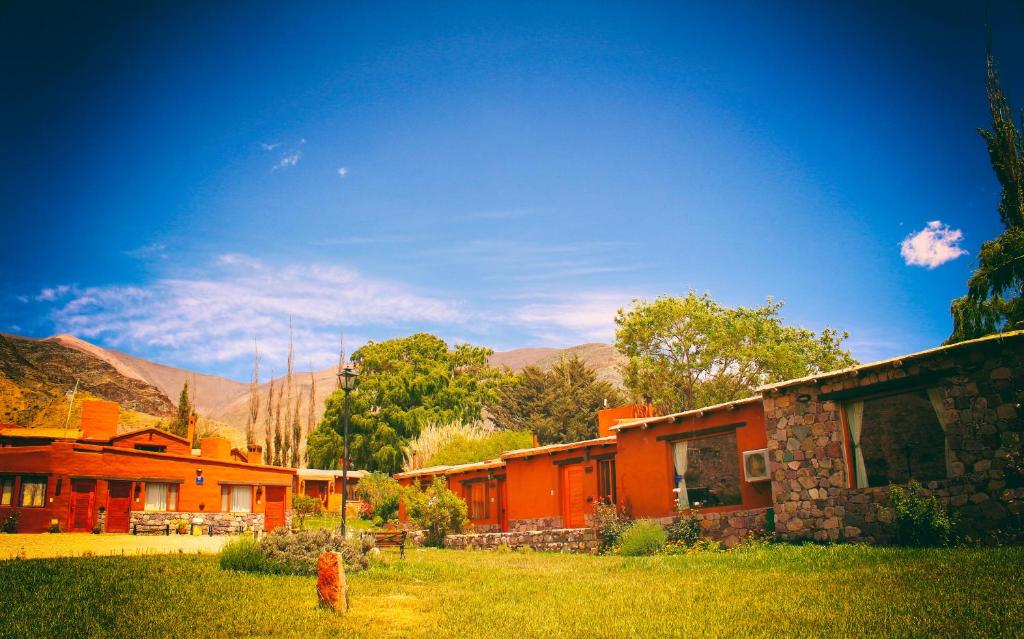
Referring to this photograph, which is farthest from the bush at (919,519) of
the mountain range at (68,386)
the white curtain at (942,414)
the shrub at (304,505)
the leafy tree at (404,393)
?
the leafy tree at (404,393)

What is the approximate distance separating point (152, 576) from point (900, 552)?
13.3 meters

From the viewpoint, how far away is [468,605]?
35.9ft

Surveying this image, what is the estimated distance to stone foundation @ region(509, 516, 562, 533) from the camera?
85.3 ft

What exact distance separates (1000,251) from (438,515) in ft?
69.2

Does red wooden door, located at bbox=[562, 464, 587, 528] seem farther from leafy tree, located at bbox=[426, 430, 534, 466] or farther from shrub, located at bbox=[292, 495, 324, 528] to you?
shrub, located at bbox=[292, 495, 324, 528]

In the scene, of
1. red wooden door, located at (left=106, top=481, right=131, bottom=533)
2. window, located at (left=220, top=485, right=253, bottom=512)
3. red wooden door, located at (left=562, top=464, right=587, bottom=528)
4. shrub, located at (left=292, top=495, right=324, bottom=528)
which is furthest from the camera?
shrub, located at (left=292, top=495, right=324, bottom=528)

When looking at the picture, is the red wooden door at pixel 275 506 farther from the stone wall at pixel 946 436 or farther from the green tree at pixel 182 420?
the stone wall at pixel 946 436

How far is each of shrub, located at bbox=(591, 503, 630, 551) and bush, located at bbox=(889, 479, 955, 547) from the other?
8.25 m

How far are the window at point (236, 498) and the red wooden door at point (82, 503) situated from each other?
7229mm

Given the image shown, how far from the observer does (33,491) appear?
29.1m

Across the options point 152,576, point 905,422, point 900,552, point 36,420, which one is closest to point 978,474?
point 900,552

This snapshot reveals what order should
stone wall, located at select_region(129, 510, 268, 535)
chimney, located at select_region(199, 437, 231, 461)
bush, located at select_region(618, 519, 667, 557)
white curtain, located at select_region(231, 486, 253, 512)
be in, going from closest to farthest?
bush, located at select_region(618, 519, 667, 557) < stone wall, located at select_region(129, 510, 268, 535) < white curtain, located at select_region(231, 486, 253, 512) < chimney, located at select_region(199, 437, 231, 461)

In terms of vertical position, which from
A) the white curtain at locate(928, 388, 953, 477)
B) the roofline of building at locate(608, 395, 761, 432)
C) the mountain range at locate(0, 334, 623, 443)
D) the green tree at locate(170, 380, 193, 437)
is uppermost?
the mountain range at locate(0, 334, 623, 443)

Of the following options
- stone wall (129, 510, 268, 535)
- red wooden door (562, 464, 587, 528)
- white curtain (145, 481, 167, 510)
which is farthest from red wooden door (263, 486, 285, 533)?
red wooden door (562, 464, 587, 528)
